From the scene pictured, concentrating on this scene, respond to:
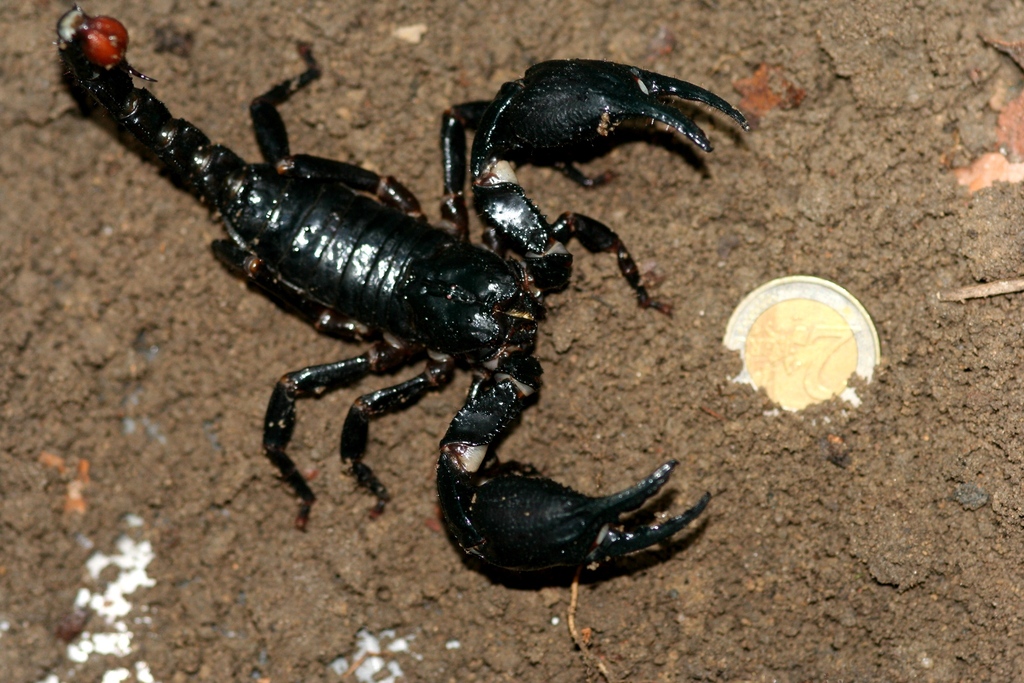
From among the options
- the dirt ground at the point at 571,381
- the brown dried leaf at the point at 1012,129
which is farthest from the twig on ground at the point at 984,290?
the brown dried leaf at the point at 1012,129

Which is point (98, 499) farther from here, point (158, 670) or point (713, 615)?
point (713, 615)

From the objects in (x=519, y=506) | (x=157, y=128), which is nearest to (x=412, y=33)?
(x=157, y=128)

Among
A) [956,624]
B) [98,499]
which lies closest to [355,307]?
[98,499]

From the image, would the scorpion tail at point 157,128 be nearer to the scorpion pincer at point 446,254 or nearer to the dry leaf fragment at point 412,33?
the scorpion pincer at point 446,254

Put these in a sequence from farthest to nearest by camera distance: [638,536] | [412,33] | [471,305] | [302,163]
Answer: [412,33] < [302,163] < [471,305] < [638,536]

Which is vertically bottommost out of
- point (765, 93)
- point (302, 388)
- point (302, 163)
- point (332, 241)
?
point (302, 388)

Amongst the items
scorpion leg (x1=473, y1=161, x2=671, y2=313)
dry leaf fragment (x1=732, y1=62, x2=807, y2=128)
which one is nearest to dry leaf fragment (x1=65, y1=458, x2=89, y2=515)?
scorpion leg (x1=473, y1=161, x2=671, y2=313)

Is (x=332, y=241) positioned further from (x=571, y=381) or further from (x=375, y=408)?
(x=571, y=381)
